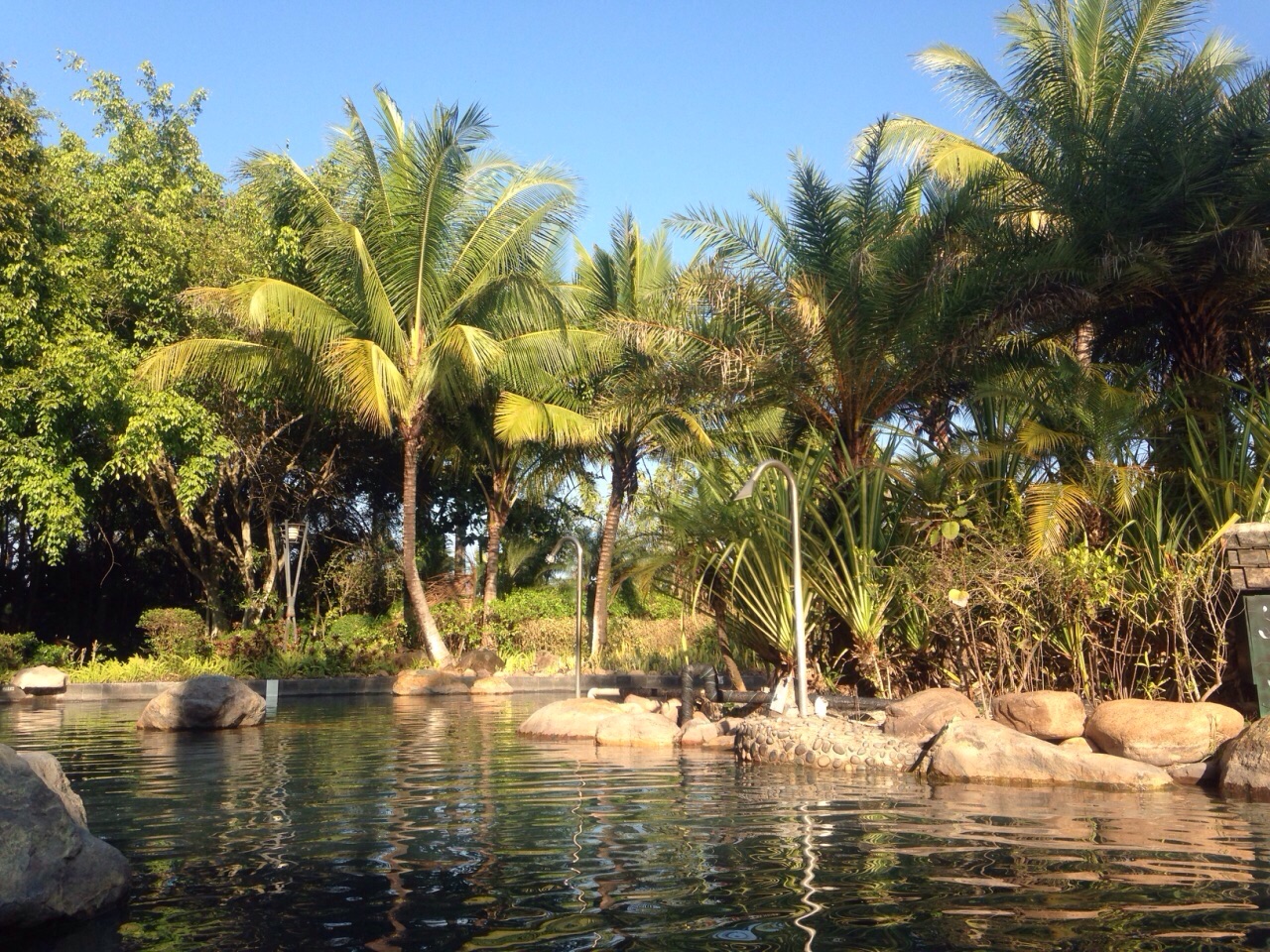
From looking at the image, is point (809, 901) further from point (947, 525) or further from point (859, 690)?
point (859, 690)

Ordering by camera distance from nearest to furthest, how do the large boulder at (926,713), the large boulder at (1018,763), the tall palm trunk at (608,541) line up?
1. the large boulder at (1018,763)
2. the large boulder at (926,713)
3. the tall palm trunk at (608,541)

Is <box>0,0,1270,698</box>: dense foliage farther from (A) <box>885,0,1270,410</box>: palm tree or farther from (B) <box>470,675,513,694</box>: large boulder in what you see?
(B) <box>470,675,513,694</box>: large boulder

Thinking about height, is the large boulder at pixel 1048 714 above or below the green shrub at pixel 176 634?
below

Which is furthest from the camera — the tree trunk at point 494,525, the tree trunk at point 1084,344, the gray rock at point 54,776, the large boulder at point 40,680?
the tree trunk at point 494,525

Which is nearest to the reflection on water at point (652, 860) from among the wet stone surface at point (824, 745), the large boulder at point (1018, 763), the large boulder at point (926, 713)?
the large boulder at point (1018, 763)

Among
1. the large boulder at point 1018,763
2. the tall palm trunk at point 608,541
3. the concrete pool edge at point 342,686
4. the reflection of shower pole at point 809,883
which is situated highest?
the tall palm trunk at point 608,541

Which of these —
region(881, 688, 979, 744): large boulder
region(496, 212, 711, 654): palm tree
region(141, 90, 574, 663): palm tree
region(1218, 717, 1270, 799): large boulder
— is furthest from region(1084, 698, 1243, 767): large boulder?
region(141, 90, 574, 663): palm tree

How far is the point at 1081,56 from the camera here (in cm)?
1565

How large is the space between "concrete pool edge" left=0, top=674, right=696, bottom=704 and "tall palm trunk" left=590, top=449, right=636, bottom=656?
243 cm

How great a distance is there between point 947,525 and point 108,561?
23.6 m

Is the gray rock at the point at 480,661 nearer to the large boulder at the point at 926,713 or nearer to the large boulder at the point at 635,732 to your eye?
the large boulder at the point at 635,732

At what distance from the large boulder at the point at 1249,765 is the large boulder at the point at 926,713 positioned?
2363 mm

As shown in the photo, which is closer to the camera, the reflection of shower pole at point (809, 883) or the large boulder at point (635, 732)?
the reflection of shower pole at point (809, 883)

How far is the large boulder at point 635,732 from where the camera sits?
1170 centimetres
